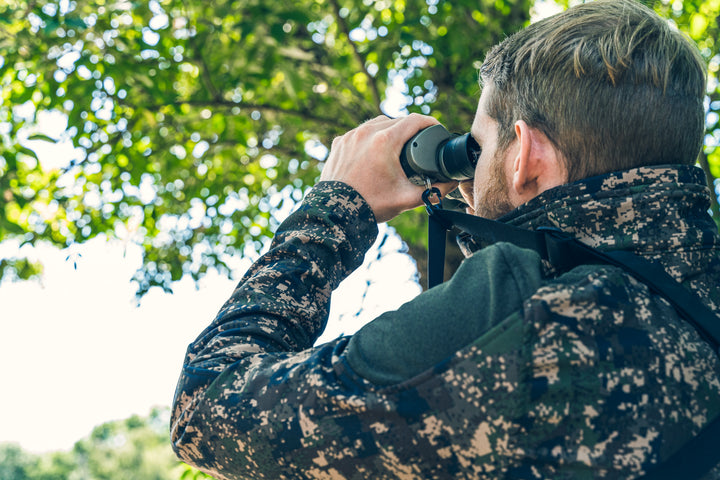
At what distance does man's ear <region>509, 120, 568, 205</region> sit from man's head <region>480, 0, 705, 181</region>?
15 millimetres

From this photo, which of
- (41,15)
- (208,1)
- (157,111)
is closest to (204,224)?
(157,111)

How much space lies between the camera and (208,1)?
4238 mm

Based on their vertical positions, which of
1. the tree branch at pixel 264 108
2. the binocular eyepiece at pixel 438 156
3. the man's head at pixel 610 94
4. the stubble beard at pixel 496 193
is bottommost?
the tree branch at pixel 264 108

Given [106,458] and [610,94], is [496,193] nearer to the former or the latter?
[610,94]

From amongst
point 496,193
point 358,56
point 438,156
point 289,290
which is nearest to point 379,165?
point 438,156

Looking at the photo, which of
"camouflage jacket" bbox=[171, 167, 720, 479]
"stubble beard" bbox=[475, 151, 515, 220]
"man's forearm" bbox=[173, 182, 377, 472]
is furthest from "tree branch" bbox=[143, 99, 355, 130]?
"camouflage jacket" bbox=[171, 167, 720, 479]

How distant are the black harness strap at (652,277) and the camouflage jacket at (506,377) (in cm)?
2

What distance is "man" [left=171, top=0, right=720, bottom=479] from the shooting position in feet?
2.79

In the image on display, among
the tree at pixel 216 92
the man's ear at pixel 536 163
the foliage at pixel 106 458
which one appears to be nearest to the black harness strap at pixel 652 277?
the man's ear at pixel 536 163

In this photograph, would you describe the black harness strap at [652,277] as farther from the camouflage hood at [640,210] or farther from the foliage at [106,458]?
the foliage at [106,458]

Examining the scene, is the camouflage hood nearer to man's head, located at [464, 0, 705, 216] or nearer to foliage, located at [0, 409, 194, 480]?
man's head, located at [464, 0, 705, 216]

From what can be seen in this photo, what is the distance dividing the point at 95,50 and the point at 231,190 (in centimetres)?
175

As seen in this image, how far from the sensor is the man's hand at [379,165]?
134 cm

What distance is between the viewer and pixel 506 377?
2.79ft
